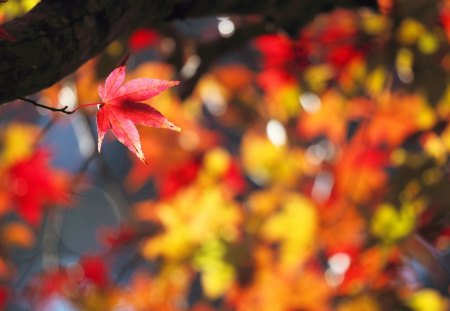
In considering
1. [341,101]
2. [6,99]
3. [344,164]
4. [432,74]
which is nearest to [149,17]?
[6,99]

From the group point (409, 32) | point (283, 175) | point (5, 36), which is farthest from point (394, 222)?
point (5, 36)

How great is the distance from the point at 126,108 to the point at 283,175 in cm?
141

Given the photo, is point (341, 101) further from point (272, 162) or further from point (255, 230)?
point (255, 230)

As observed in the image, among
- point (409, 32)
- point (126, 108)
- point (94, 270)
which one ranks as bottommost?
point (94, 270)

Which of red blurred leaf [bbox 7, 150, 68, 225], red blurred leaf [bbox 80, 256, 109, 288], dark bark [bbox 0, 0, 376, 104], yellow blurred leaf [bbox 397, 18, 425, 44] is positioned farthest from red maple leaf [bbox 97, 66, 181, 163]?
red blurred leaf [bbox 80, 256, 109, 288]

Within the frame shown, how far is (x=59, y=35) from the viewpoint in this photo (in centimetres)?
70

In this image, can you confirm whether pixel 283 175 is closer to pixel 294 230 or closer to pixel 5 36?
pixel 294 230

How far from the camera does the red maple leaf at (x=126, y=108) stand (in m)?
0.66

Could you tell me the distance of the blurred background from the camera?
1.44m

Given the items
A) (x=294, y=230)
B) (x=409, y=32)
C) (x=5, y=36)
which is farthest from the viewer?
(x=294, y=230)

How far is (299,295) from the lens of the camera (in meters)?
1.94

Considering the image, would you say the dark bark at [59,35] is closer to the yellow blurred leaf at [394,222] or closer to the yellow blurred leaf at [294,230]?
the yellow blurred leaf at [394,222]

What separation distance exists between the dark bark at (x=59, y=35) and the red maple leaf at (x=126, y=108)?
0.06 metres

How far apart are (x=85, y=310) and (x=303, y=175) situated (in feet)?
2.41
